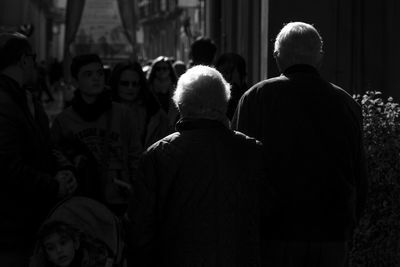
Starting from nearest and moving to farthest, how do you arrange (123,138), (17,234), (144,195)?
(144,195) < (17,234) < (123,138)

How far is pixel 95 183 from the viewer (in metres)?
6.34

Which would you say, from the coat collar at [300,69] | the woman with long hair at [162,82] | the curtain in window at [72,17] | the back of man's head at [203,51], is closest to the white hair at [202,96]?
the coat collar at [300,69]

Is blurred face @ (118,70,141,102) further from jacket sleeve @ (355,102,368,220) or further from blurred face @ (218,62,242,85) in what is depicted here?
jacket sleeve @ (355,102,368,220)

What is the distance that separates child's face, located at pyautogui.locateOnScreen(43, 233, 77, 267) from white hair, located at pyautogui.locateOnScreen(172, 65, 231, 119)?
1029mm

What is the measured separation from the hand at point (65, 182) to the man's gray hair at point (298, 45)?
1265mm

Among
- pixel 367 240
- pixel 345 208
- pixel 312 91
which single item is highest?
pixel 312 91

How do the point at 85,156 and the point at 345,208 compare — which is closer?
the point at 345,208

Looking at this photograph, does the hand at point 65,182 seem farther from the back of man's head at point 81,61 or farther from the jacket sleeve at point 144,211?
the back of man's head at point 81,61

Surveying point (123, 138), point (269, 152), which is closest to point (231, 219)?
point (269, 152)

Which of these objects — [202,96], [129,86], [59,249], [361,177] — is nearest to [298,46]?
[361,177]

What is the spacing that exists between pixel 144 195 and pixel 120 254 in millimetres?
919

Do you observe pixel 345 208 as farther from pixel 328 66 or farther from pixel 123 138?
pixel 328 66

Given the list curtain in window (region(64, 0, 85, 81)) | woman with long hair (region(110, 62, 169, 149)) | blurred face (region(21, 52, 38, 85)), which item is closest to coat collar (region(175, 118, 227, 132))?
blurred face (region(21, 52, 38, 85))

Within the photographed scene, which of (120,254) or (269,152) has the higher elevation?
(269,152)
